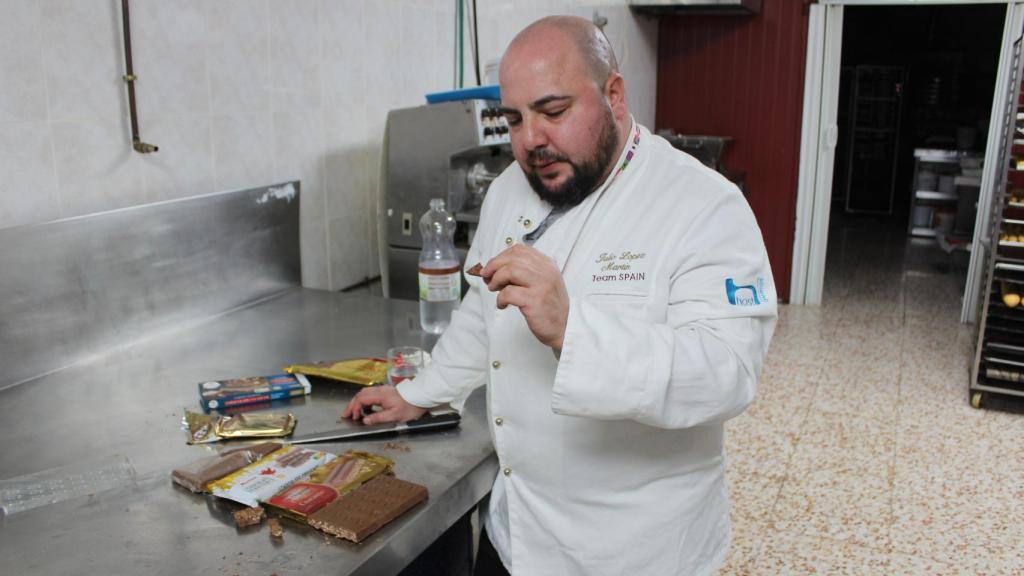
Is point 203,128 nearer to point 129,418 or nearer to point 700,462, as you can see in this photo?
point 129,418

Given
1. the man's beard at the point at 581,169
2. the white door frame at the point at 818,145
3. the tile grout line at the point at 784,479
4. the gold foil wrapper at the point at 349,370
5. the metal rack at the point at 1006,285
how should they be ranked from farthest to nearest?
the white door frame at the point at 818,145
the metal rack at the point at 1006,285
the tile grout line at the point at 784,479
the gold foil wrapper at the point at 349,370
the man's beard at the point at 581,169

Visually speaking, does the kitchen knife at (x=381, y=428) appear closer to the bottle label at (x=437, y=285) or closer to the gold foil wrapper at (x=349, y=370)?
the gold foil wrapper at (x=349, y=370)

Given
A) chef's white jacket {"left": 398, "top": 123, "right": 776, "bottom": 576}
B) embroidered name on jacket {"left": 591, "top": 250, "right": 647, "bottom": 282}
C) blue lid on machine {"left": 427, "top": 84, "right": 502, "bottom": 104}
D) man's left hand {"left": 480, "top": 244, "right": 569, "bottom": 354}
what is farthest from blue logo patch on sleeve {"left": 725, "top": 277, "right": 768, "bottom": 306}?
blue lid on machine {"left": 427, "top": 84, "right": 502, "bottom": 104}

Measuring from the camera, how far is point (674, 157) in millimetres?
1384

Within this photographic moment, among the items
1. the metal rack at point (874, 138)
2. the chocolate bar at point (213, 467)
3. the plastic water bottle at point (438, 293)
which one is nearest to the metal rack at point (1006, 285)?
the plastic water bottle at point (438, 293)

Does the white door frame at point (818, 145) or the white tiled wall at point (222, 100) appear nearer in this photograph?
the white tiled wall at point (222, 100)

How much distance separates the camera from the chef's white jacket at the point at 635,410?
3.78ft

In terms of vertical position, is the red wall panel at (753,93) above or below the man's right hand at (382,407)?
above

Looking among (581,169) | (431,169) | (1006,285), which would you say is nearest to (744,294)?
(581,169)

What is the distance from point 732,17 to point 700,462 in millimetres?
4749

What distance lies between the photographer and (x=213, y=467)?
1.27m

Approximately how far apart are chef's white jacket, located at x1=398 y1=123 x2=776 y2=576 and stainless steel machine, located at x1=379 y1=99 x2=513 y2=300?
1.07 metres

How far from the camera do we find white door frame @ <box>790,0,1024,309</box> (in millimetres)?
5180

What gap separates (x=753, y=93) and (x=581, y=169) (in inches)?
183
